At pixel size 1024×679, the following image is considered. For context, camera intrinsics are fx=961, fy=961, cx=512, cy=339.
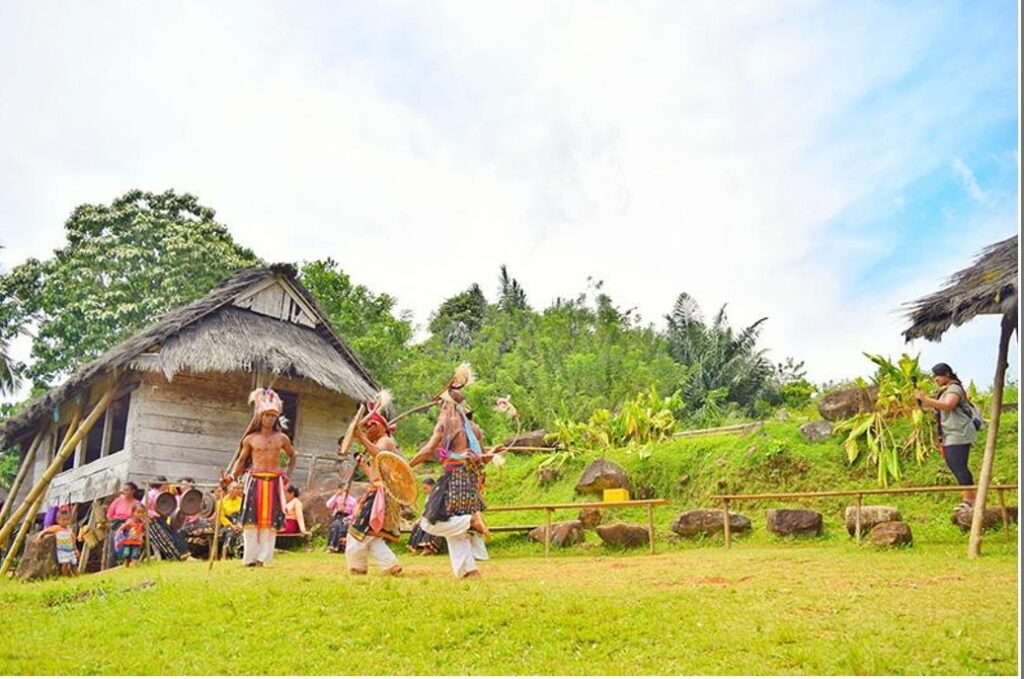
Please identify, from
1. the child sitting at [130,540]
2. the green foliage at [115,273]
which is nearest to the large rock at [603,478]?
the child sitting at [130,540]

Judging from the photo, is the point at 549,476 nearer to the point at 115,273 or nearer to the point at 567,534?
the point at 567,534

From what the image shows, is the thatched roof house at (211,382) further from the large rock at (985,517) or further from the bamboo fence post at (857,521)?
the large rock at (985,517)

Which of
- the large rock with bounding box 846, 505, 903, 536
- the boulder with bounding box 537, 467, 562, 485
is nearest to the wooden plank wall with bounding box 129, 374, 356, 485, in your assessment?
the boulder with bounding box 537, 467, 562, 485

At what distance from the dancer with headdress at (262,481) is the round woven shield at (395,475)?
1.12 meters

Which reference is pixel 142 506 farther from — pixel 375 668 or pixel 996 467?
pixel 996 467

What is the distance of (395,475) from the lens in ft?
22.6

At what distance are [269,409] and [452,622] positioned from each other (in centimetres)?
337

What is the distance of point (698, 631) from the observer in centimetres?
459

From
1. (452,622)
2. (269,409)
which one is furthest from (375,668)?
(269,409)

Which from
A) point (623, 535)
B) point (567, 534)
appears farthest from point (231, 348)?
point (623, 535)

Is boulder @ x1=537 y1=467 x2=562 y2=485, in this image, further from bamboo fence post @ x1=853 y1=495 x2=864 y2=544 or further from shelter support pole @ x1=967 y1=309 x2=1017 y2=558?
shelter support pole @ x1=967 y1=309 x2=1017 y2=558

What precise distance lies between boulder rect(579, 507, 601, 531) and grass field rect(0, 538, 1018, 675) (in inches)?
139

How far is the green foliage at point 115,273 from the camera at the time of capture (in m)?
18.3

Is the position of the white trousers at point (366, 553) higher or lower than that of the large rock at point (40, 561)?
higher
